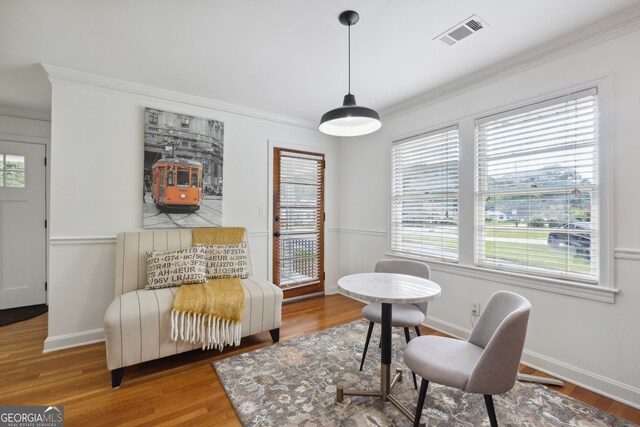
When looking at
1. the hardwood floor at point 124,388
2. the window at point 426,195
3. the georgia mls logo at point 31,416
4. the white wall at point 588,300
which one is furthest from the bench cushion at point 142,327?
the white wall at point 588,300

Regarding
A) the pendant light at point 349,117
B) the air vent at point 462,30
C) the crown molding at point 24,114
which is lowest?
the pendant light at point 349,117

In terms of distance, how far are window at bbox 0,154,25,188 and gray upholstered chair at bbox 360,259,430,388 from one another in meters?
4.50

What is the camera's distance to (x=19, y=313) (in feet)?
11.0

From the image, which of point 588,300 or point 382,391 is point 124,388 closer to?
point 382,391

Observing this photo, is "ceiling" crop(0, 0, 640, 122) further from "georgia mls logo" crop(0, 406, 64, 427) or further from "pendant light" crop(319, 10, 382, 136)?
"georgia mls logo" crop(0, 406, 64, 427)

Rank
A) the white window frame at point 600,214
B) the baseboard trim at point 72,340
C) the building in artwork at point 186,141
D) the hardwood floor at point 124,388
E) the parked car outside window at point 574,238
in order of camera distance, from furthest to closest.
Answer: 1. the building in artwork at point 186,141
2. the baseboard trim at point 72,340
3. the parked car outside window at point 574,238
4. the white window frame at point 600,214
5. the hardwood floor at point 124,388

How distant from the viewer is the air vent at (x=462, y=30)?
6.26ft

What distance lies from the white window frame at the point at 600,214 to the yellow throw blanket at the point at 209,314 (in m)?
2.10

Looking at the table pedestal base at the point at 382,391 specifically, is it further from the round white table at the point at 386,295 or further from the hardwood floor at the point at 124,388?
the hardwood floor at the point at 124,388

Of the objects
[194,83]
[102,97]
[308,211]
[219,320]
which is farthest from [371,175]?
[102,97]

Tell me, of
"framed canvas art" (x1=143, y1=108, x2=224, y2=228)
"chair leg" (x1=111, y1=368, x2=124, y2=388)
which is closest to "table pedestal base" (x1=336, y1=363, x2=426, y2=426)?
"chair leg" (x1=111, y1=368, x2=124, y2=388)

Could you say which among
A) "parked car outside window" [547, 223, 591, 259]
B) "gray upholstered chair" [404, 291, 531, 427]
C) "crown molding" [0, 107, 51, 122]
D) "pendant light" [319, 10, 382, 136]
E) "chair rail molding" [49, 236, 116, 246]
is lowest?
"gray upholstered chair" [404, 291, 531, 427]

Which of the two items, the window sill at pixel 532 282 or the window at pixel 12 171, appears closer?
the window sill at pixel 532 282

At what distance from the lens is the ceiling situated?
179 centimetres
